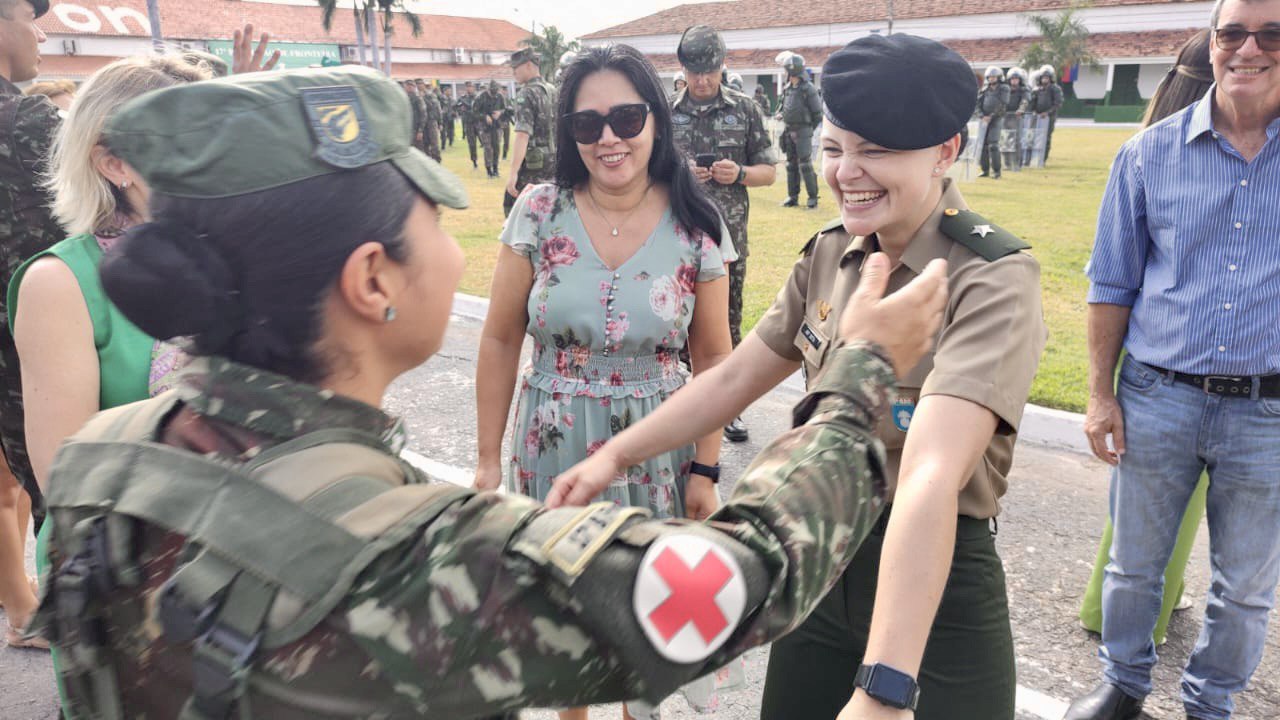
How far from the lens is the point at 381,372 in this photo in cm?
122

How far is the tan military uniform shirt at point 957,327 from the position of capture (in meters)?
1.60

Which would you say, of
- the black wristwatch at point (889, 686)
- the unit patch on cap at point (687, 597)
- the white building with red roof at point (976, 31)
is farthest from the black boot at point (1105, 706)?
the white building with red roof at point (976, 31)

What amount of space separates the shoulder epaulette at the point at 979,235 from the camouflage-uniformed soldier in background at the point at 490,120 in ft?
60.4

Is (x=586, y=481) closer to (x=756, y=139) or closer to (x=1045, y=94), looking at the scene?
(x=756, y=139)

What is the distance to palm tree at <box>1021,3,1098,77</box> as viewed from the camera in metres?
41.4

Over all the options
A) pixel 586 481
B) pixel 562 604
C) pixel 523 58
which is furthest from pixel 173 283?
pixel 523 58

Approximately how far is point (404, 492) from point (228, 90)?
1.71 feet

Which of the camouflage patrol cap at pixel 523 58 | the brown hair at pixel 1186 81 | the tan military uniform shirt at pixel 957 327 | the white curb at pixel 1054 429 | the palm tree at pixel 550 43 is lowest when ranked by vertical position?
the white curb at pixel 1054 429

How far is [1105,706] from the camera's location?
293 cm

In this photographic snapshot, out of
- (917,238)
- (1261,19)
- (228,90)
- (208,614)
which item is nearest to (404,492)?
(208,614)

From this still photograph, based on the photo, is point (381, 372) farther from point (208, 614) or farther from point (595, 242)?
point (595, 242)

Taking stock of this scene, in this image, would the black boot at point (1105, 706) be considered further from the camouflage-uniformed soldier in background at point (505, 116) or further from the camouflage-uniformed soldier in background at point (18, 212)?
the camouflage-uniformed soldier in background at point (505, 116)

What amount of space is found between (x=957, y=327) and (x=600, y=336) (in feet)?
4.09

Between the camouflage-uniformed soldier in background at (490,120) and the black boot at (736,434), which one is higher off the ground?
the camouflage-uniformed soldier in background at (490,120)
